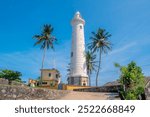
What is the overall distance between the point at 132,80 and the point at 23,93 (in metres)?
8.79

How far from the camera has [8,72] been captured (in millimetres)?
41969

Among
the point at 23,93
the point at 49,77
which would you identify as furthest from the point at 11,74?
the point at 23,93

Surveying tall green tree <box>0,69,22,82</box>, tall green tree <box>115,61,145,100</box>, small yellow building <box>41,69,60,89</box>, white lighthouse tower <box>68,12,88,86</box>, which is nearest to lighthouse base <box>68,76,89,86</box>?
white lighthouse tower <box>68,12,88,86</box>

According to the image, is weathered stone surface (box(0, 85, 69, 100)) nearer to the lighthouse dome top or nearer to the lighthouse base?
the lighthouse base

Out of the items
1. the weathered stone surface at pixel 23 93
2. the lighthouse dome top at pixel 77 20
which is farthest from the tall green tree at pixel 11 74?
the weathered stone surface at pixel 23 93

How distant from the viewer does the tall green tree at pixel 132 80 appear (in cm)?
1948

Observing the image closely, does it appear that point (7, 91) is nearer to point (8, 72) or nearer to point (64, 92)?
point (64, 92)

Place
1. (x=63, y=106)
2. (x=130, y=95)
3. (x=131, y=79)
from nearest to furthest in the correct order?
1. (x=63, y=106)
2. (x=130, y=95)
3. (x=131, y=79)

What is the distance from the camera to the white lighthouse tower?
4144cm

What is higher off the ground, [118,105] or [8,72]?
[8,72]

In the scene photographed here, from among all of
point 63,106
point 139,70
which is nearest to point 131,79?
point 139,70

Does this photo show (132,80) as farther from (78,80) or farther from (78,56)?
(78,56)

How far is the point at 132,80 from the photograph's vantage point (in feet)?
66.0

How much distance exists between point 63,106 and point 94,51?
3767 cm
